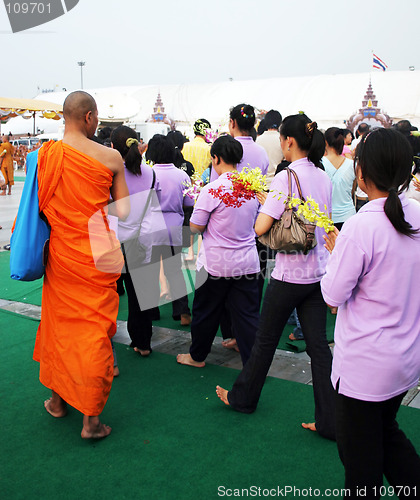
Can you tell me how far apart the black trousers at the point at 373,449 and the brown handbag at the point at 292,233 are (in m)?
0.95

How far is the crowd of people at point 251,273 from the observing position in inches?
68.4

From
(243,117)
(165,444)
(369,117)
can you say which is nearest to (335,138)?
(243,117)

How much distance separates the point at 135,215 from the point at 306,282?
153 centimetres

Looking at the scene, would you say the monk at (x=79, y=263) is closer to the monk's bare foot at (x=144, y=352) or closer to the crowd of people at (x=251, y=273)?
the crowd of people at (x=251, y=273)

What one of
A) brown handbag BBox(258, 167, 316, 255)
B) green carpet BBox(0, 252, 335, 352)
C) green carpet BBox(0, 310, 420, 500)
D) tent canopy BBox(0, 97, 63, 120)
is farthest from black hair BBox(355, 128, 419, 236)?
tent canopy BBox(0, 97, 63, 120)

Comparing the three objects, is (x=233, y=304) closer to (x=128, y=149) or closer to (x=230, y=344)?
(x=230, y=344)

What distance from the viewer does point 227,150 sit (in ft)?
10.9

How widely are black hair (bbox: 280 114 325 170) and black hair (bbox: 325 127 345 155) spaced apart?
2127 millimetres

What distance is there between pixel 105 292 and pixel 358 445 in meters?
1.60

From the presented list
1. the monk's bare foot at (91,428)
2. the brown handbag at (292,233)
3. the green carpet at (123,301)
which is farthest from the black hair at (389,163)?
the green carpet at (123,301)

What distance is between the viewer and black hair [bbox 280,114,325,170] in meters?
2.79

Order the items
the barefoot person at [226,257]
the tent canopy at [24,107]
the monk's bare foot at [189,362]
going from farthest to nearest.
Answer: the tent canopy at [24,107]
the monk's bare foot at [189,362]
the barefoot person at [226,257]

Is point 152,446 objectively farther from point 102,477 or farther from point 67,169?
point 67,169

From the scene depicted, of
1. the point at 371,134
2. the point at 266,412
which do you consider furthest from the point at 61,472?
the point at 371,134
